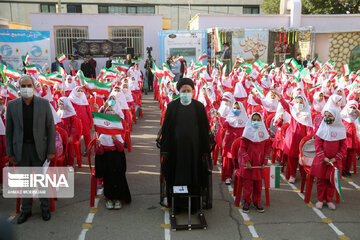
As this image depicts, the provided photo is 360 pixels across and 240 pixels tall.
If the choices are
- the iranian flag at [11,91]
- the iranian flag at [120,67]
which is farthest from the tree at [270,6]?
the iranian flag at [11,91]

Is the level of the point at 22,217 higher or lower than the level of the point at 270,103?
lower

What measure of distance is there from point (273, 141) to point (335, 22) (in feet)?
60.8

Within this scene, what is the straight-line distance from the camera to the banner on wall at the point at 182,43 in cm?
2012

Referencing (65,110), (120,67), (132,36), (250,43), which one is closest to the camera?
(65,110)

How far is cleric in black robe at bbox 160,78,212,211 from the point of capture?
4.73 m

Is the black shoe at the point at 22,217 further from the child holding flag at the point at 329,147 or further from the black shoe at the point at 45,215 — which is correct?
the child holding flag at the point at 329,147

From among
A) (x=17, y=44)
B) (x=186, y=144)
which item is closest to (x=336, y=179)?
(x=186, y=144)

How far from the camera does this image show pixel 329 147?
5180 mm

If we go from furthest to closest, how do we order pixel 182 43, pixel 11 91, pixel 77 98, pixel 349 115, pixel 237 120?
pixel 182 43, pixel 11 91, pixel 77 98, pixel 349 115, pixel 237 120

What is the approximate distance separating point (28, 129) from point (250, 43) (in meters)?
17.5

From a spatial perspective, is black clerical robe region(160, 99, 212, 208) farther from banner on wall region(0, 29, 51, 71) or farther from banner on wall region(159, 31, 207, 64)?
banner on wall region(159, 31, 207, 64)

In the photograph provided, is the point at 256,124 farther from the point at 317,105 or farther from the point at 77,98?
the point at 77,98

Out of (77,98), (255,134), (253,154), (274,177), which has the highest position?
(77,98)

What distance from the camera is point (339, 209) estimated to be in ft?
17.4
